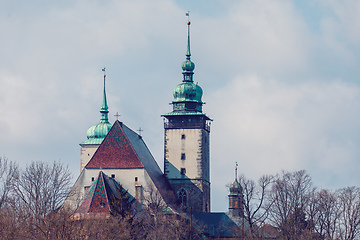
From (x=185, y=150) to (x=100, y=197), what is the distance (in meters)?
17.1

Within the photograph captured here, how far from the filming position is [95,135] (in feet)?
367

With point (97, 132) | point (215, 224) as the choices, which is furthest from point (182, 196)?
point (97, 132)

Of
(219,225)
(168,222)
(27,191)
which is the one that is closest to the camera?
(27,191)

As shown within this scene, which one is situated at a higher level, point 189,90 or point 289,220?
Answer: point 189,90

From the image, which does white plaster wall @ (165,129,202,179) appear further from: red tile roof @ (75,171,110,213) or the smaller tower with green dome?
the smaller tower with green dome

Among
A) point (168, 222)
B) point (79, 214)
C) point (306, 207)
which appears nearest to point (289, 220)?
point (306, 207)

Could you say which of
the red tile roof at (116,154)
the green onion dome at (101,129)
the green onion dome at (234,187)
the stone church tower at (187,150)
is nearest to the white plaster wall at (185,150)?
the stone church tower at (187,150)

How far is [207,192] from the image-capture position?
9312 centimetres

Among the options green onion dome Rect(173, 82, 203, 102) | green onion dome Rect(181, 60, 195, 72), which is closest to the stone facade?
green onion dome Rect(173, 82, 203, 102)

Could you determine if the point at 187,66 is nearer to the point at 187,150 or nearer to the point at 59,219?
Answer: the point at 187,150

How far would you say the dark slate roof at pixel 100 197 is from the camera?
7444 centimetres

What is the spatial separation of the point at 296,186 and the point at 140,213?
504 inches

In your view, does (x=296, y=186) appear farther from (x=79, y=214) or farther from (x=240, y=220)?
(x=79, y=214)

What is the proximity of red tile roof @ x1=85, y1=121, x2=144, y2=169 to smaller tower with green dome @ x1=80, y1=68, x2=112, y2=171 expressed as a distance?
25.6 metres
